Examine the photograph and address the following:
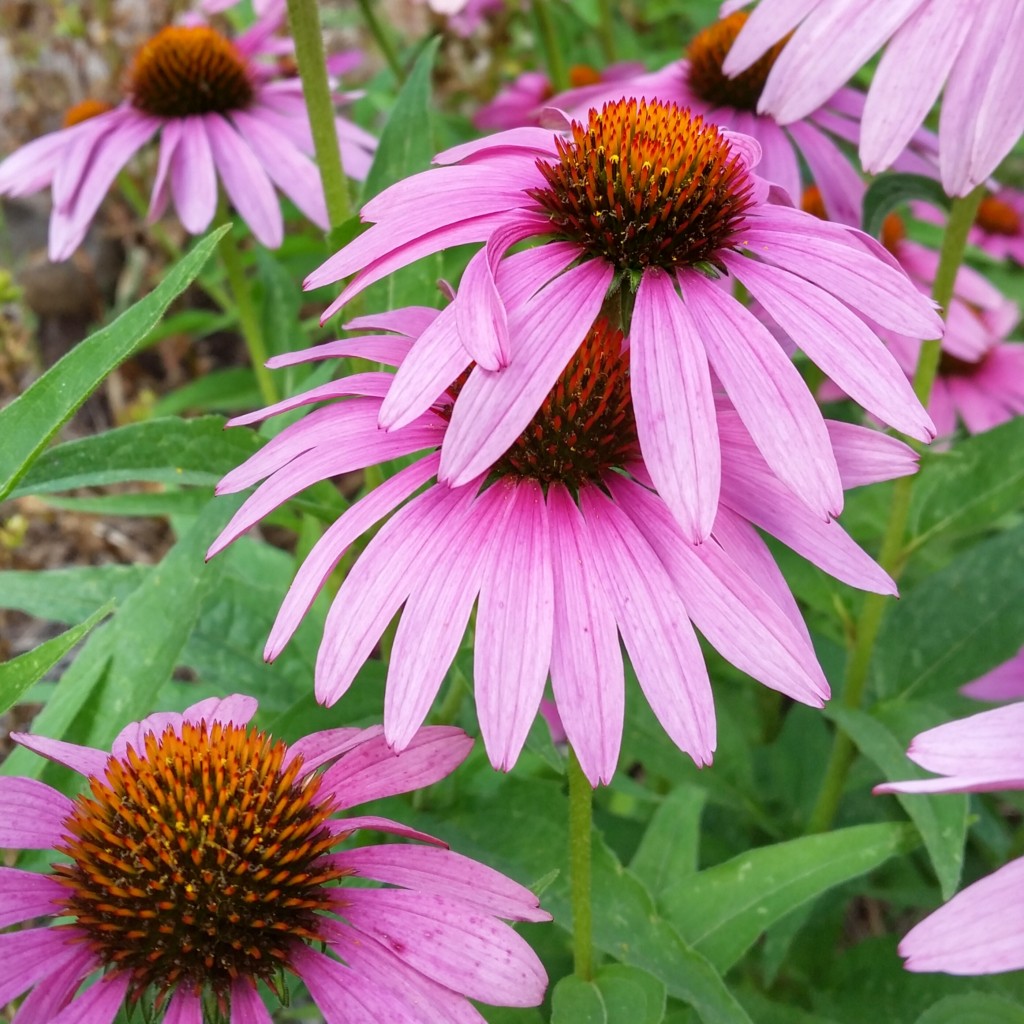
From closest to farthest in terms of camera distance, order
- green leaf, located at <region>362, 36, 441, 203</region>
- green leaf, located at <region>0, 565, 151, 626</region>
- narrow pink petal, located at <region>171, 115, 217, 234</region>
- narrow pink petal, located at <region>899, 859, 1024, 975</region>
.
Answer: narrow pink petal, located at <region>899, 859, 1024, 975</region>, green leaf, located at <region>362, 36, 441, 203</region>, green leaf, located at <region>0, 565, 151, 626</region>, narrow pink petal, located at <region>171, 115, 217, 234</region>

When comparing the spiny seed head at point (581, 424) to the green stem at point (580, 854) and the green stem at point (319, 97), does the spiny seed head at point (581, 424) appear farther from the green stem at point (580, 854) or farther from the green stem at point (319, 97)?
the green stem at point (319, 97)

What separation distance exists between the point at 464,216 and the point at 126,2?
3.32 m

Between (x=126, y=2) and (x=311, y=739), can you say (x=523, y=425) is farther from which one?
(x=126, y=2)

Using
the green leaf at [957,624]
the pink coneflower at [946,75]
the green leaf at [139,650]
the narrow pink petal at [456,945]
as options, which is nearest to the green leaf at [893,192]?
the pink coneflower at [946,75]

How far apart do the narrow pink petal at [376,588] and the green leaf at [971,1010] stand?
629 millimetres

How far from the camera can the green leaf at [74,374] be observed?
0.79m

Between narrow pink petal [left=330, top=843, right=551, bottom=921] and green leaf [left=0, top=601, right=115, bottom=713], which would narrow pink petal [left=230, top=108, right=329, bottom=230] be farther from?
narrow pink petal [left=330, top=843, right=551, bottom=921]

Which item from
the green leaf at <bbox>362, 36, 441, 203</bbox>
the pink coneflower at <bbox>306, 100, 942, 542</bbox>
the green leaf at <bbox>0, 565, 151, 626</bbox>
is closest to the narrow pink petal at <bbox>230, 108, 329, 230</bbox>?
the green leaf at <bbox>362, 36, 441, 203</bbox>

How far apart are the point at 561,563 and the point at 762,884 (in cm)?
47

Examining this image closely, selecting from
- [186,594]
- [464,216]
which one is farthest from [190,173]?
[464,216]

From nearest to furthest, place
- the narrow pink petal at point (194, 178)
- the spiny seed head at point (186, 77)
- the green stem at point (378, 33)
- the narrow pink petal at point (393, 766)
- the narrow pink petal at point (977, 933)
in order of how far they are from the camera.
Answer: the narrow pink petal at point (977, 933) → the narrow pink petal at point (393, 766) → the narrow pink petal at point (194, 178) → the spiny seed head at point (186, 77) → the green stem at point (378, 33)

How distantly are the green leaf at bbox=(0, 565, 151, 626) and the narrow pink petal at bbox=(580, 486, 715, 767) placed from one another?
2.24ft

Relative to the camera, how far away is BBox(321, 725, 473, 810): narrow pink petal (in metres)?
0.81

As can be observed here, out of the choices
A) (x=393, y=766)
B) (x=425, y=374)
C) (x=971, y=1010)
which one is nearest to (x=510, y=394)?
(x=425, y=374)
